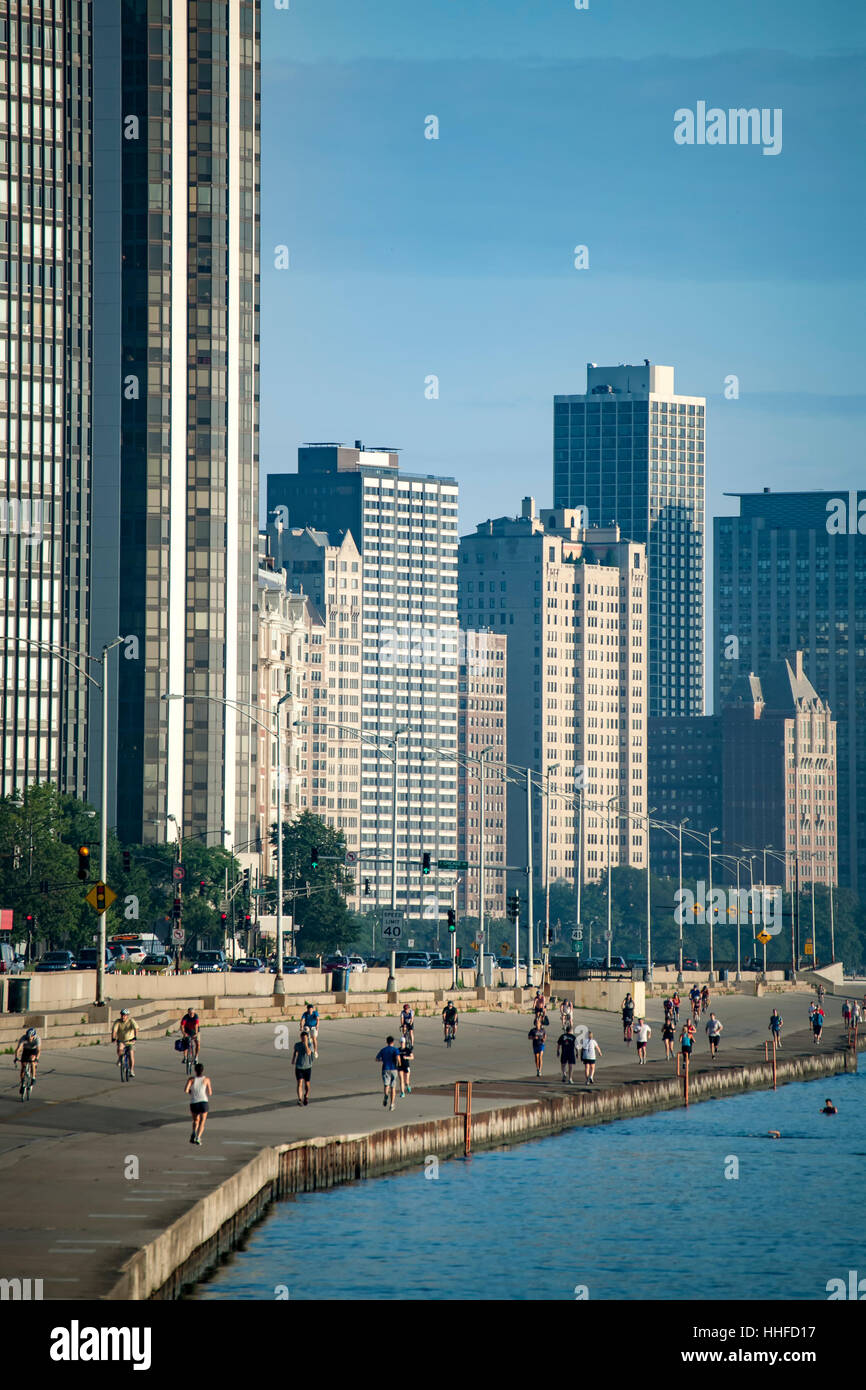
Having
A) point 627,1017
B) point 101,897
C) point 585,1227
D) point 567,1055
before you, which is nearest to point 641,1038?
point 627,1017

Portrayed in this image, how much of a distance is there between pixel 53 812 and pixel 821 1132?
74.1 m

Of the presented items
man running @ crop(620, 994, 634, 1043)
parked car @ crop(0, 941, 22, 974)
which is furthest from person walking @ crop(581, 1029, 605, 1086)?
parked car @ crop(0, 941, 22, 974)

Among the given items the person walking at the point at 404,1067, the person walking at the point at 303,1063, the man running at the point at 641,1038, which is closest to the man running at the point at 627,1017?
the man running at the point at 641,1038

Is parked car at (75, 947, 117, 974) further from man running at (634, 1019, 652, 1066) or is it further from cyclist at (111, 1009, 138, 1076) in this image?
cyclist at (111, 1009, 138, 1076)

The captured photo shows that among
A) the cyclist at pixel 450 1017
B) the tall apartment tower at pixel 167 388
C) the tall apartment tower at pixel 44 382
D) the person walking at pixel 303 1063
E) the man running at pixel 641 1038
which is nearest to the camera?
the person walking at pixel 303 1063

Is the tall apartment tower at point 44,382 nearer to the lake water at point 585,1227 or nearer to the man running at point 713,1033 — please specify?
the man running at point 713,1033

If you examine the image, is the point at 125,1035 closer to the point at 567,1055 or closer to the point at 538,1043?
the point at 567,1055

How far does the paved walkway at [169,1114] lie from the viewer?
30891 millimetres

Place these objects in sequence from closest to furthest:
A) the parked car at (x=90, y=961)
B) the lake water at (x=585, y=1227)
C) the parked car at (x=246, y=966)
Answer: the lake water at (x=585, y=1227)
the parked car at (x=90, y=961)
the parked car at (x=246, y=966)

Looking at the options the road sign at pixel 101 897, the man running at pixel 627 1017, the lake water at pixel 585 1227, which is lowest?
the lake water at pixel 585 1227

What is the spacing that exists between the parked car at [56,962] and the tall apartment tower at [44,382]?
6357 cm

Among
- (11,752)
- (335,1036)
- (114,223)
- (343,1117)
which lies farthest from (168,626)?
(343,1117)

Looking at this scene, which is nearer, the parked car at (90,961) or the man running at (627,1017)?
the man running at (627,1017)

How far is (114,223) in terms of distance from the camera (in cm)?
17700
